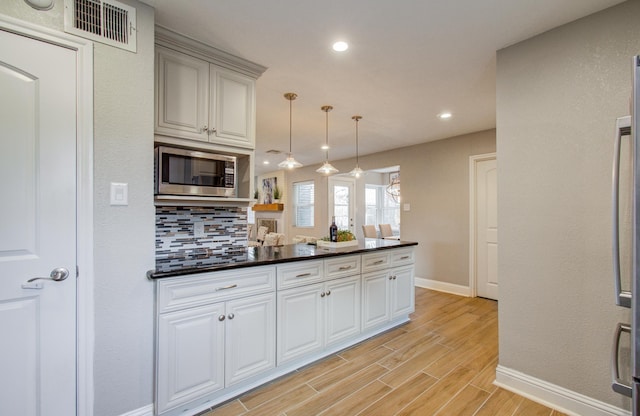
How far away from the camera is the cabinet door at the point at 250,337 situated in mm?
1938

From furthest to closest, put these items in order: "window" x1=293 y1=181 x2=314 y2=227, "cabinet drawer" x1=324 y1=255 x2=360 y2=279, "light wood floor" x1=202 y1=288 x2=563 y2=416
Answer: "window" x1=293 y1=181 x2=314 y2=227 < "cabinet drawer" x1=324 y1=255 x2=360 y2=279 < "light wood floor" x1=202 y1=288 x2=563 y2=416

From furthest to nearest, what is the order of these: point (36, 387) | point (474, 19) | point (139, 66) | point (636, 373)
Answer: point (474, 19) → point (139, 66) → point (36, 387) → point (636, 373)

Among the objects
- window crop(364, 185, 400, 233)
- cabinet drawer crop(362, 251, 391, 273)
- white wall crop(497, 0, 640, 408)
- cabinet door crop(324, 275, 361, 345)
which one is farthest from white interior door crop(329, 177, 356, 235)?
white wall crop(497, 0, 640, 408)

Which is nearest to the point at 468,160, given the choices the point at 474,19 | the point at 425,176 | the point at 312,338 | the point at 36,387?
the point at 425,176

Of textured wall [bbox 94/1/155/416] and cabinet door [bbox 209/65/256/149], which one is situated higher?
cabinet door [bbox 209/65/256/149]

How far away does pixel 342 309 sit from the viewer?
2.60 m

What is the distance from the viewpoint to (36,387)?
1.44 metres

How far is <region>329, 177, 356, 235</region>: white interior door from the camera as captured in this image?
6906mm

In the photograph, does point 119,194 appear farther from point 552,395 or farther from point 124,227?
point 552,395

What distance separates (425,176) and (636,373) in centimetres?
434

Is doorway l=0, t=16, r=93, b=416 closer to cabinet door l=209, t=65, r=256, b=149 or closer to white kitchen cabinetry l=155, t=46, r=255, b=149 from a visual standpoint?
white kitchen cabinetry l=155, t=46, r=255, b=149

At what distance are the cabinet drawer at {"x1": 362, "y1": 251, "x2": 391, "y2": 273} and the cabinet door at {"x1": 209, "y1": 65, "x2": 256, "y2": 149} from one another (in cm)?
148

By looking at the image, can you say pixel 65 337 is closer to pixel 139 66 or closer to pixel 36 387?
pixel 36 387

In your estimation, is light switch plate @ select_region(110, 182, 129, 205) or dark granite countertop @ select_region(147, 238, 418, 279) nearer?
light switch plate @ select_region(110, 182, 129, 205)
